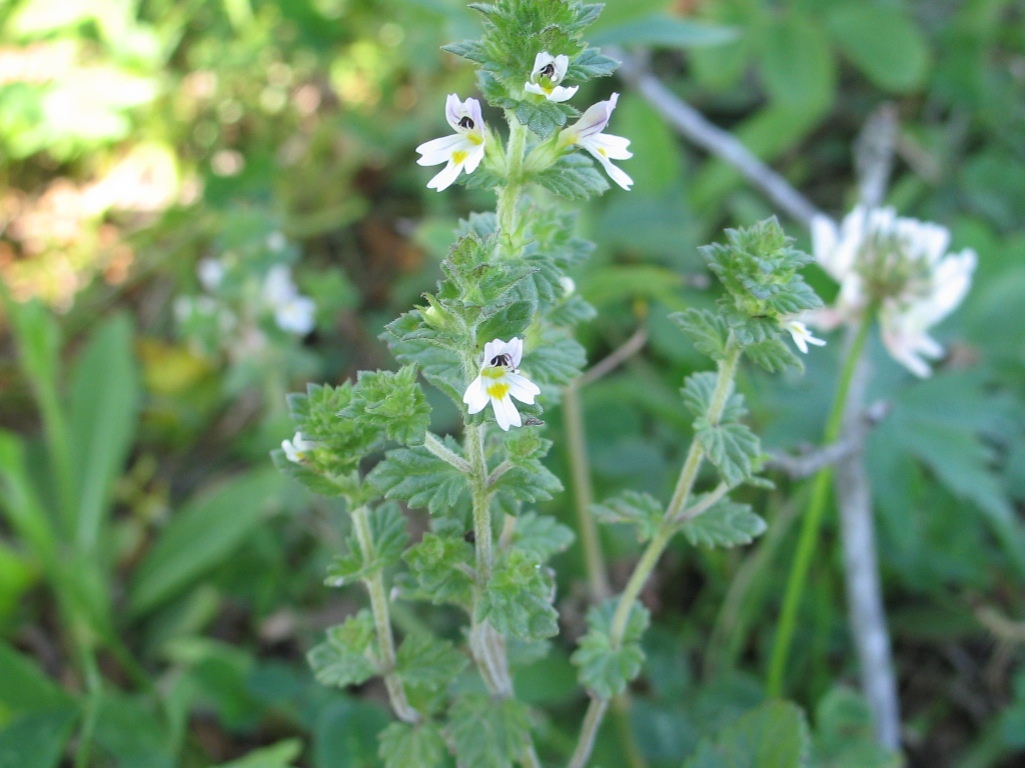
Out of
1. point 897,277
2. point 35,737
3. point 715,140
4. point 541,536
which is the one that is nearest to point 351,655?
point 541,536

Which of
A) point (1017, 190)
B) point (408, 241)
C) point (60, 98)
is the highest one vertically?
point (60, 98)

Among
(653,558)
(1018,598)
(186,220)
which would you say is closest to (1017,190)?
(1018,598)

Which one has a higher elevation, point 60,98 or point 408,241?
point 60,98

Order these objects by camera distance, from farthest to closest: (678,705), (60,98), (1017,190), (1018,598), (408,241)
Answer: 1. (408,241)
2. (60,98)
3. (1017,190)
4. (1018,598)
5. (678,705)

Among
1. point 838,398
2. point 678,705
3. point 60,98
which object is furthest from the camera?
point 60,98

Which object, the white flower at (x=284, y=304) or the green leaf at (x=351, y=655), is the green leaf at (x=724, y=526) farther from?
the white flower at (x=284, y=304)

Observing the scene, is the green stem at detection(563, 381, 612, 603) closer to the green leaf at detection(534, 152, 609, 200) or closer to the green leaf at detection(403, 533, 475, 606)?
the green leaf at detection(403, 533, 475, 606)

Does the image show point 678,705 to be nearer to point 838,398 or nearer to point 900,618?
point 900,618
